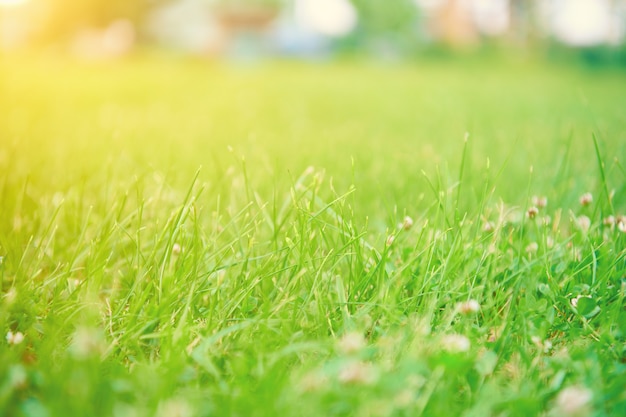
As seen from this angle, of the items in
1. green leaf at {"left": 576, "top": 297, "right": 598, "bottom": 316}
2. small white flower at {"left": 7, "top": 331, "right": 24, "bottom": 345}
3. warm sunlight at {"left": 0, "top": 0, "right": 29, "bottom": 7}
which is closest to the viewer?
small white flower at {"left": 7, "top": 331, "right": 24, "bottom": 345}

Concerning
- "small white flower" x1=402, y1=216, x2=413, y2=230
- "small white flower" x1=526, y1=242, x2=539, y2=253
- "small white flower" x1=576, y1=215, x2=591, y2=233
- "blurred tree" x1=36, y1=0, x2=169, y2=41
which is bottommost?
"blurred tree" x1=36, y1=0, x2=169, y2=41

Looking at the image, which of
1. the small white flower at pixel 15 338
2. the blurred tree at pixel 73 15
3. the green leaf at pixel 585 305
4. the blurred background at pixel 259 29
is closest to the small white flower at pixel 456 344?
the green leaf at pixel 585 305

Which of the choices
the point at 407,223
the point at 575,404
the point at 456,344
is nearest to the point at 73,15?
the point at 407,223

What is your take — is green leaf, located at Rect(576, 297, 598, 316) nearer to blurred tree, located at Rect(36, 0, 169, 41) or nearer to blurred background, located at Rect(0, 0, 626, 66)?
blurred background, located at Rect(0, 0, 626, 66)

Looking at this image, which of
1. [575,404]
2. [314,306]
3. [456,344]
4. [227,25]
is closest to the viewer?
[575,404]

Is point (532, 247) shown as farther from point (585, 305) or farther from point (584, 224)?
point (585, 305)

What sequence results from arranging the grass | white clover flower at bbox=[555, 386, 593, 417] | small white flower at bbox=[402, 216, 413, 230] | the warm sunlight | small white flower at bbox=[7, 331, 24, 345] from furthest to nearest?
the warm sunlight < small white flower at bbox=[402, 216, 413, 230] < small white flower at bbox=[7, 331, 24, 345] < the grass < white clover flower at bbox=[555, 386, 593, 417]

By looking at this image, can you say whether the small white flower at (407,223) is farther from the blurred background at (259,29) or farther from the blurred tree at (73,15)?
the blurred tree at (73,15)

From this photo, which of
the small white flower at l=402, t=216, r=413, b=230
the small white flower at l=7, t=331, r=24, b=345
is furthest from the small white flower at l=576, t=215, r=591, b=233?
the small white flower at l=7, t=331, r=24, b=345

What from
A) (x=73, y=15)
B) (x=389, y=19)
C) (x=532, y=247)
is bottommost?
(x=389, y=19)

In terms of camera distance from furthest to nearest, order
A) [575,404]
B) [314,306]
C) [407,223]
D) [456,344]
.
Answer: [407,223], [314,306], [456,344], [575,404]

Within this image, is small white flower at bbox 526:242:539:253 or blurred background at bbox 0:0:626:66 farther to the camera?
blurred background at bbox 0:0:626:66

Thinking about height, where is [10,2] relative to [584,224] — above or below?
below

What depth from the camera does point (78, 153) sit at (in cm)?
293
